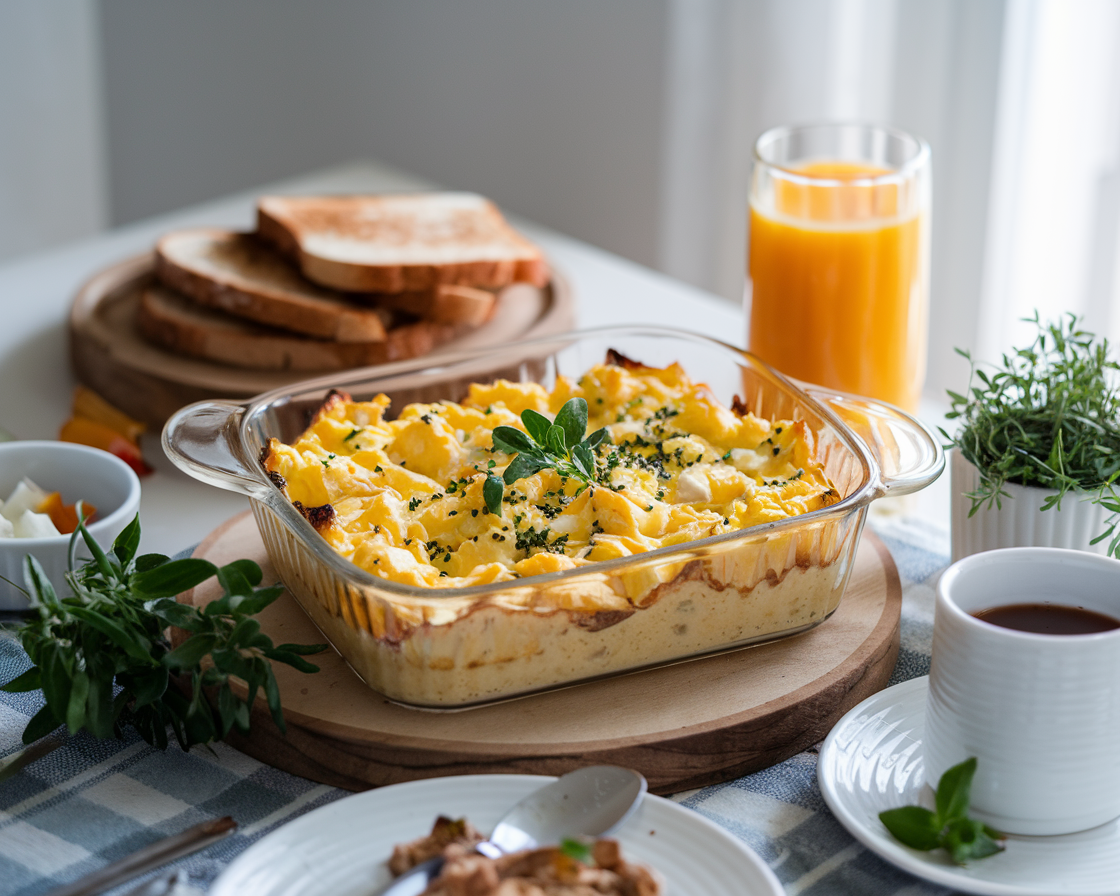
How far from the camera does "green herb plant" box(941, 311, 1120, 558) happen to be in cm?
162

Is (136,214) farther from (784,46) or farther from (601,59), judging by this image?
(784,46)

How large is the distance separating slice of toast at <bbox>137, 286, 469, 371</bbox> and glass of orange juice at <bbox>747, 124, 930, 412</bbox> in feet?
2.24

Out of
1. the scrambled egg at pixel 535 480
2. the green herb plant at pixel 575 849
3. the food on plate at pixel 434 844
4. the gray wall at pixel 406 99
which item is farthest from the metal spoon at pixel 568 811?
the gray wall at pixel 406 99

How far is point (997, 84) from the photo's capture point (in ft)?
10.8

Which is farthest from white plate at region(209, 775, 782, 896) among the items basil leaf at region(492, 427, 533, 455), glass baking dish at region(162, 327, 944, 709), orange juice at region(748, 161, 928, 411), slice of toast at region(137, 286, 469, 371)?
slice of toast at region(137, 286, 469, 371)

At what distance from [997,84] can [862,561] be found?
2032 millimetres

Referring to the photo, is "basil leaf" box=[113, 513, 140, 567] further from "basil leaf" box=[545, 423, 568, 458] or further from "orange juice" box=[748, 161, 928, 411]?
"orange juice" box=[748, 161, 928, 411]

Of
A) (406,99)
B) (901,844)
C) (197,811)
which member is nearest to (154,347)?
(197,811)

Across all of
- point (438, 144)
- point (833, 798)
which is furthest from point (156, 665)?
point (438, 144)

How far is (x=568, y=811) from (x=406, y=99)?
4.18m

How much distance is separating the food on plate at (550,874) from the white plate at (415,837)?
3.4 inches

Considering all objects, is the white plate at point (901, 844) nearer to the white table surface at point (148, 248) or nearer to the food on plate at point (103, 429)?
the white table surface at point (148, 248)

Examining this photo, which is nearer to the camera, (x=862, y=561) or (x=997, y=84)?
(x=862, y=561)

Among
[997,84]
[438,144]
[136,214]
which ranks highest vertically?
[997,84]
